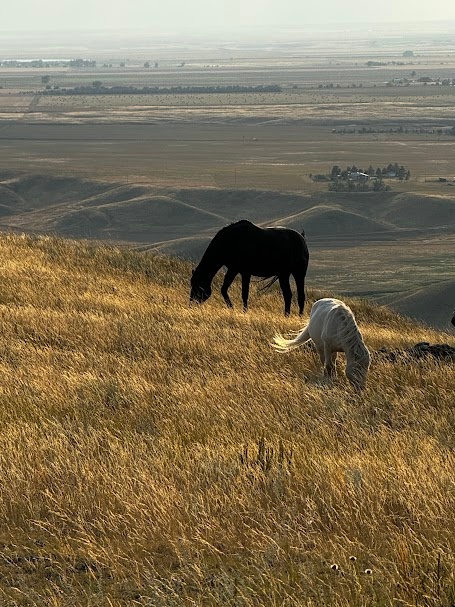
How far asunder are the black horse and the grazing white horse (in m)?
5.74

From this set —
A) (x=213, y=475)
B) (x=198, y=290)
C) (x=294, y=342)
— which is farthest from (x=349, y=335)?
(x=198, y=290)

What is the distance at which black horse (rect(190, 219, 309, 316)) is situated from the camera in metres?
16.8

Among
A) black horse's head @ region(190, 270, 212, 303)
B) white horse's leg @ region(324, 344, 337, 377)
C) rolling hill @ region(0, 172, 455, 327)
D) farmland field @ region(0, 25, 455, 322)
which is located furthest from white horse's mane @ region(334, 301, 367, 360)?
rolling hill @ region(0, 172, 455, 327)

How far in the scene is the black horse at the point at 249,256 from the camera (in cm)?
1675

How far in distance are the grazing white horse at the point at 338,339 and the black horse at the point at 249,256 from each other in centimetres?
574

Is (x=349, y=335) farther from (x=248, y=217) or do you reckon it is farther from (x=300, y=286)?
(x=248, y=217)

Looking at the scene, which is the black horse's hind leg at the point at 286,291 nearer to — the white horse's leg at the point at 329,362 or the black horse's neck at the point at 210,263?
the black horse's neck at the point at 210,263

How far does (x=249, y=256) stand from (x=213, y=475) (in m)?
10.2

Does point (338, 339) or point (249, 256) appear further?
point (249, 256)

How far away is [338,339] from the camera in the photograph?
10.6 m

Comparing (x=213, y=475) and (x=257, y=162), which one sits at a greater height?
(x=213, y=475)

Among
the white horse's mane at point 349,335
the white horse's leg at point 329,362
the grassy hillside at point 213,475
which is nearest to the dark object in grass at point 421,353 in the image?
the grassy hillside at point 213,475

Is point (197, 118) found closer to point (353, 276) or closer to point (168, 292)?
point (353, 276)

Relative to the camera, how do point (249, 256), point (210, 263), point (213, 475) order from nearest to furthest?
point (213, 475)
point (249, 256)
point (210, 263)
